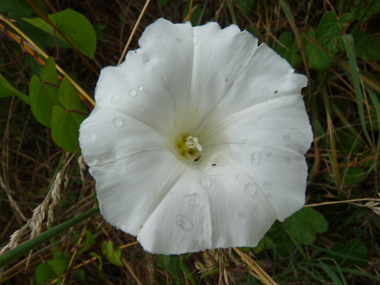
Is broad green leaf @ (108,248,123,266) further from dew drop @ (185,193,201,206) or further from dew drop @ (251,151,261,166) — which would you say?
dew drop @ (251,151,261,166)

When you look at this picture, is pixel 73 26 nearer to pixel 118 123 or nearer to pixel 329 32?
pixel 118 123

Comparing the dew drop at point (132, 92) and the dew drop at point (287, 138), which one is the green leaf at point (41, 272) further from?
the dew drop at point (287, 138)

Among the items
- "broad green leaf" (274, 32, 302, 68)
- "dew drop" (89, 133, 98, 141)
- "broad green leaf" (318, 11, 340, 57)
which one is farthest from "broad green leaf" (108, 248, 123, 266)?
"broad green leaf" (318, 11, 340, 57)

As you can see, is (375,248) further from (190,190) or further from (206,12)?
(206,12)

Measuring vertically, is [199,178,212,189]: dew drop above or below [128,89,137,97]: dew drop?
below

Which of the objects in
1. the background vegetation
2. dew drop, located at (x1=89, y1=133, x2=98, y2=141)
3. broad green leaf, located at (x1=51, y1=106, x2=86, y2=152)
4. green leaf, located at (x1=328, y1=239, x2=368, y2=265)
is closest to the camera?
dew drop, located at (x1=89, y1=133, x2=98, y2=141)

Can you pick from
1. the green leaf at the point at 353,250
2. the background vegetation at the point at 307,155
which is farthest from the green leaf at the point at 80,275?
the green leaf at the point at 353,250

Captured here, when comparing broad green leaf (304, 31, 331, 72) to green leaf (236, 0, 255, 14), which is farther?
green leaf (236, 0, 255, 14)
